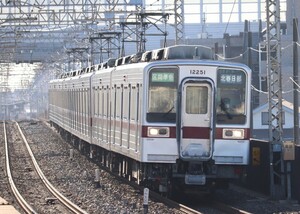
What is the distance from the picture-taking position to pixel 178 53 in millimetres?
15219

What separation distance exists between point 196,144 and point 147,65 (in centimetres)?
171

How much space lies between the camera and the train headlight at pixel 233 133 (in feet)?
47.1

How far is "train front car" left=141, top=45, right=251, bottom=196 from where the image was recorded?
14.2 m

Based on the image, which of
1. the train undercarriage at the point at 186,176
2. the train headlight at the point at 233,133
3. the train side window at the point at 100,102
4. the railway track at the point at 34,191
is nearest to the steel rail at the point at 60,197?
the railway track at the point at 34,191

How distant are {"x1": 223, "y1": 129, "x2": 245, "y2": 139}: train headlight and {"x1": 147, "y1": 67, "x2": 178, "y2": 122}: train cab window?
3.24 ft

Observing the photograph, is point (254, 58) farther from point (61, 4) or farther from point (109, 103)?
point (109, 103)

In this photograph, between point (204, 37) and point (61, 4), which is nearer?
point (61, 4)

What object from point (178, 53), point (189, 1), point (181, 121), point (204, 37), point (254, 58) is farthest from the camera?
point (189, 1)

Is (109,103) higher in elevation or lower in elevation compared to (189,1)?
lower

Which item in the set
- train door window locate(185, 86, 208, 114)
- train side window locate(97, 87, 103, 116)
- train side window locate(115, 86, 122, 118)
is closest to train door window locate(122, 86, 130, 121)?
train side window locate(115, 86, 122, 118)

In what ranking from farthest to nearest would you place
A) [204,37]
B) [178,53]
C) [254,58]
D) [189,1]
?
1. [189,1]
2. [204,37]
3. [254,58]
4. [178,53]

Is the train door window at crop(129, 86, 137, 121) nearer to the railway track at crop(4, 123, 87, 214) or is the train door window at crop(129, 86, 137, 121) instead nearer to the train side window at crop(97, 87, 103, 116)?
the railway track at crop(4, 123, 87, 214)

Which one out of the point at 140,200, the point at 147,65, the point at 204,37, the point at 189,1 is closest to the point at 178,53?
the point at 147,65

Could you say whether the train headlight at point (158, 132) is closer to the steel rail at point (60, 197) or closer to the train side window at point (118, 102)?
the steel rail at point (60, 197)
